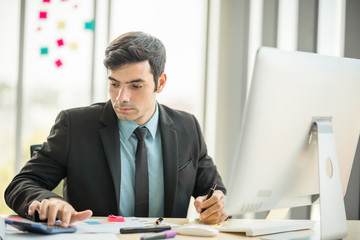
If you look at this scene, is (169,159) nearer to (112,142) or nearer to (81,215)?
(112,142)

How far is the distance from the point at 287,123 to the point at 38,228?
2.30 feet

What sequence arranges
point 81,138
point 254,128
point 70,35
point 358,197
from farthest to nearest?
point 70,35, point 358,197, point 81,138, point 254,128

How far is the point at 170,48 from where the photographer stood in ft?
10.1

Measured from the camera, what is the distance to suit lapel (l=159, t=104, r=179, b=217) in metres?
1.82

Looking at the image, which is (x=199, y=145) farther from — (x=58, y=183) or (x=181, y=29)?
(x=181, y=29)

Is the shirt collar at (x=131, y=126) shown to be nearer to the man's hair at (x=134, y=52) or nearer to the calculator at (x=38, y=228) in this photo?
the man's hair at (x=134, y=52)

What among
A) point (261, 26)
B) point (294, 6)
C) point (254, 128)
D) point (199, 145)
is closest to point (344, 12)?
point (294, 6)

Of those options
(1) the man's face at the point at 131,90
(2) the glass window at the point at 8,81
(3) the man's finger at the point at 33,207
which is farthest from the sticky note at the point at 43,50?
(3) the man's finger at the point at 33,207

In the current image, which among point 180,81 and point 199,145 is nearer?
point 199,145

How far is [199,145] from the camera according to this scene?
201 centimetres

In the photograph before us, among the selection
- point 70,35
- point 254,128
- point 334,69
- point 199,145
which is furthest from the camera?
point 70,35

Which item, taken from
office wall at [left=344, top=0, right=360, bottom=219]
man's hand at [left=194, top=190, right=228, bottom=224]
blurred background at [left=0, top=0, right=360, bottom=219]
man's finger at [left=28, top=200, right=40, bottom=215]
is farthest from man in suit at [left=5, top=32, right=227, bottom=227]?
office wall at [left=344, top=0, right=360, bottom=219]

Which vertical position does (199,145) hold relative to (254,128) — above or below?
below

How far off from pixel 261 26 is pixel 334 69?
1.79 metres
